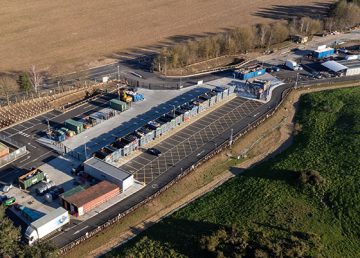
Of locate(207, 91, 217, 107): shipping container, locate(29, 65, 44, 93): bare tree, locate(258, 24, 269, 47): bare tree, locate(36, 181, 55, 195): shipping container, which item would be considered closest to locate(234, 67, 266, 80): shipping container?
locate(207, 91, 217, 107): shipping container

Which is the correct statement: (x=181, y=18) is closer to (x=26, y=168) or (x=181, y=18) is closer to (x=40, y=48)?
(x=40, y=48)

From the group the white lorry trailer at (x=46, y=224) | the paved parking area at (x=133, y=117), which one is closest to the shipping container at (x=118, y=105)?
the paved parking area at (x=133, y=117)

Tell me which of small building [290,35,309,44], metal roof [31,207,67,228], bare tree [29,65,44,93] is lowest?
metal roof [31,207,67,228]

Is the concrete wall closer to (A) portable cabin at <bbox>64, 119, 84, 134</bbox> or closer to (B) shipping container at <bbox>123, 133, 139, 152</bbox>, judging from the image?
(B) shipping container at <bbox>123, 133, 139, 152</bbox>

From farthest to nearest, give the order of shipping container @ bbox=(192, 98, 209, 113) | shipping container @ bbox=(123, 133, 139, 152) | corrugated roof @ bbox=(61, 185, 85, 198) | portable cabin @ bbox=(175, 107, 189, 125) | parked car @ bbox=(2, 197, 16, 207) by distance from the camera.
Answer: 1. shipping container @ bbox=(192, 98, 209, 113)
2. portable cabin @ bbox=(175, 107, 189, 125)
3. shipping container @ bbox=(123, 133, 139, 152)
4. corrugated roof @ bbox=(61, 185, 85, 198)
5. parked car @ bbox=(2, 197, 16, 207)

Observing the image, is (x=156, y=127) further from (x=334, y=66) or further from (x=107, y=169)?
(x=334, y=66)

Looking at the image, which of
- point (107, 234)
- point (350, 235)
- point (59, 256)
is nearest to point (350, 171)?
point (350, 235)

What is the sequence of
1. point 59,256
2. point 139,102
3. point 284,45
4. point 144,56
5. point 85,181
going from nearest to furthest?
point 59,256
point 85,181
point 139,102
point 144,56
point 284,45
